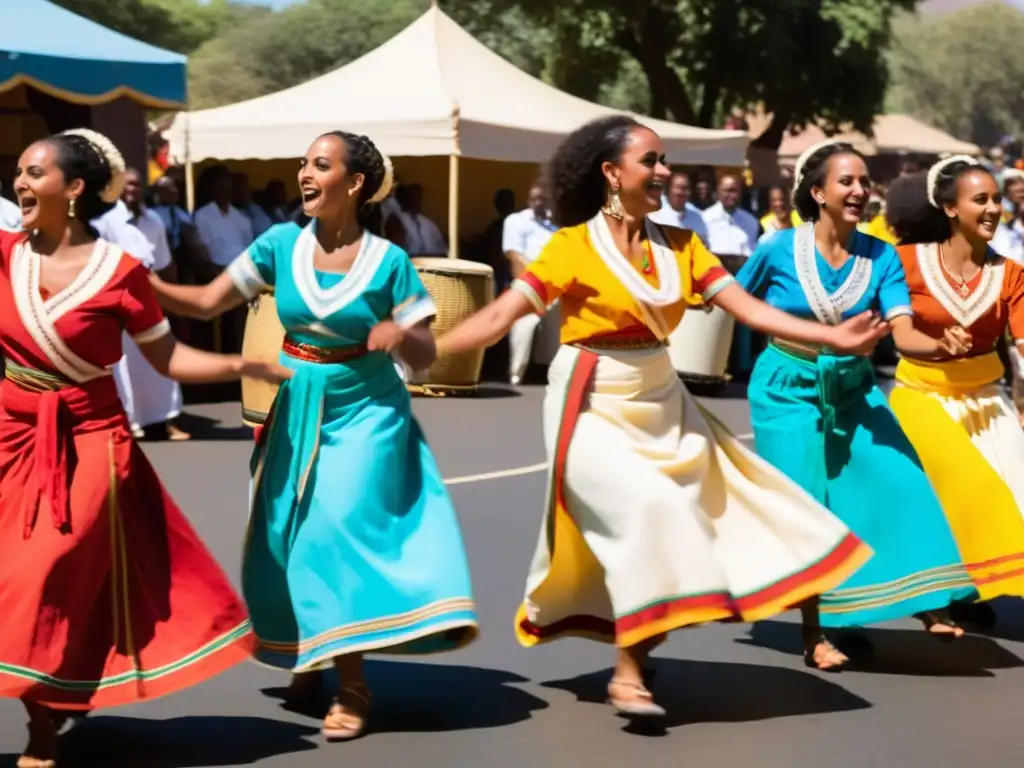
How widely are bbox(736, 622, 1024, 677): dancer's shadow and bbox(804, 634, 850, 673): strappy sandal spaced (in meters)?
0.08

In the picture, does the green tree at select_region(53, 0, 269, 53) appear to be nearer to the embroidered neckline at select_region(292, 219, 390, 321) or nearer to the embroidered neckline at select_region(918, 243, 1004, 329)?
the embroidered neckline at select_region(918, 243, 1004, 329)

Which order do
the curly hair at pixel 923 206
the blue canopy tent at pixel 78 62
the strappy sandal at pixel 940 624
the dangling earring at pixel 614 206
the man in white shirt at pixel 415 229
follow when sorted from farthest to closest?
the man in white shirt at pixel 415 229 → the blue canopy tent at pixel 78 62 → the curly hair at pixel 923 206 → the strappy sandal at pixel 940 624 → the dangling earring at pixel 614 206

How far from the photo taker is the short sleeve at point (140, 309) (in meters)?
5.43

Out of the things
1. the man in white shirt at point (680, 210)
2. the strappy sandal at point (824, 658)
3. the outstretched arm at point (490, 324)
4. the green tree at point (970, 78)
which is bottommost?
Answer: the strappy sandal at point (824, 658)

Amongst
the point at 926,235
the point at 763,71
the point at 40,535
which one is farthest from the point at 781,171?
the point at 40,535

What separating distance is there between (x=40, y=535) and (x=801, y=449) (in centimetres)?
276

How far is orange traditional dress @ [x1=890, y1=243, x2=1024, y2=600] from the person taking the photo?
282 inches

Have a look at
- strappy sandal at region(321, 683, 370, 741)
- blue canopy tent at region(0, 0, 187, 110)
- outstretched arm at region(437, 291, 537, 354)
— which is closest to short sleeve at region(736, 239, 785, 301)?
outstretched arm at region(437, 291, 537, 354)

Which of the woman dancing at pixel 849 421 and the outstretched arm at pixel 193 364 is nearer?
the outstretched arm at pixel 193 364

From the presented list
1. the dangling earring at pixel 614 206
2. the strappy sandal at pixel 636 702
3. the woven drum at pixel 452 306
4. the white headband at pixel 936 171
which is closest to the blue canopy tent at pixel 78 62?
the woven drum at pixel 452 306

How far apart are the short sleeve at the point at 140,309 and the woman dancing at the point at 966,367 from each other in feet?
9.92

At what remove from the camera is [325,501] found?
5848mm

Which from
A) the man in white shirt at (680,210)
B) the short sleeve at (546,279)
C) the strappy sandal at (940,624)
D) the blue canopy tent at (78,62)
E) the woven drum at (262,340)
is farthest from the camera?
the man in white shirt at (680,210)

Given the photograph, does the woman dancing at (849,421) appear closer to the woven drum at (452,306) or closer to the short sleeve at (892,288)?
the short sleeve at (892,288)
